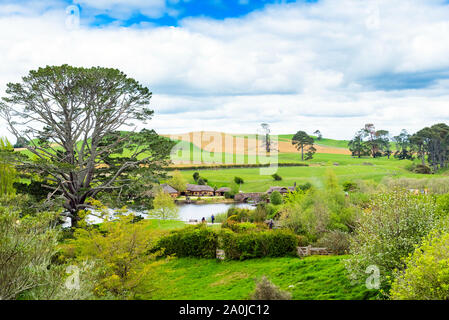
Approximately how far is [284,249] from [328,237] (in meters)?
3.52

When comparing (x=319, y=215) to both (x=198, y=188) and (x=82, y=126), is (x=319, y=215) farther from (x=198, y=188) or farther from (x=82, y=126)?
(x=198, y=188)

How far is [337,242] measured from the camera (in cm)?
2597

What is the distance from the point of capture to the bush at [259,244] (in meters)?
26.3

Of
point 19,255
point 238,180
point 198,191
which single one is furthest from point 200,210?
point 19,255

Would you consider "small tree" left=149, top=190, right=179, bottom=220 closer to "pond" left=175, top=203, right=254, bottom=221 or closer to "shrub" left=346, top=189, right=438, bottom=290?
"pond" left=175, top=203, right=254, bottom=221

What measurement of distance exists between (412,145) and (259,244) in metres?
104

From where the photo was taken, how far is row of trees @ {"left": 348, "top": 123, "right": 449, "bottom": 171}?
3821 inches

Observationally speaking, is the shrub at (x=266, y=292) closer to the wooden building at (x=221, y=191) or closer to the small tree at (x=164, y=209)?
the small tree at (x=164, y=209)

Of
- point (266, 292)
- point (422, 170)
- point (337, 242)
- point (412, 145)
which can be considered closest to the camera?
point (266, 292)

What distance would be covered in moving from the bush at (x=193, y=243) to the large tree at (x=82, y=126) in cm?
836

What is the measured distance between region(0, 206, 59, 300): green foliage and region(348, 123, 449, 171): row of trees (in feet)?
333

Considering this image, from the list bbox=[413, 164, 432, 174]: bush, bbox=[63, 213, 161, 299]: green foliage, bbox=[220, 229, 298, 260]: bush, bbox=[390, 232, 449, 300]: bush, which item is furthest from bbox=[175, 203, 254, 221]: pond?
bbox=[413, 164, 432, 174]: bush
